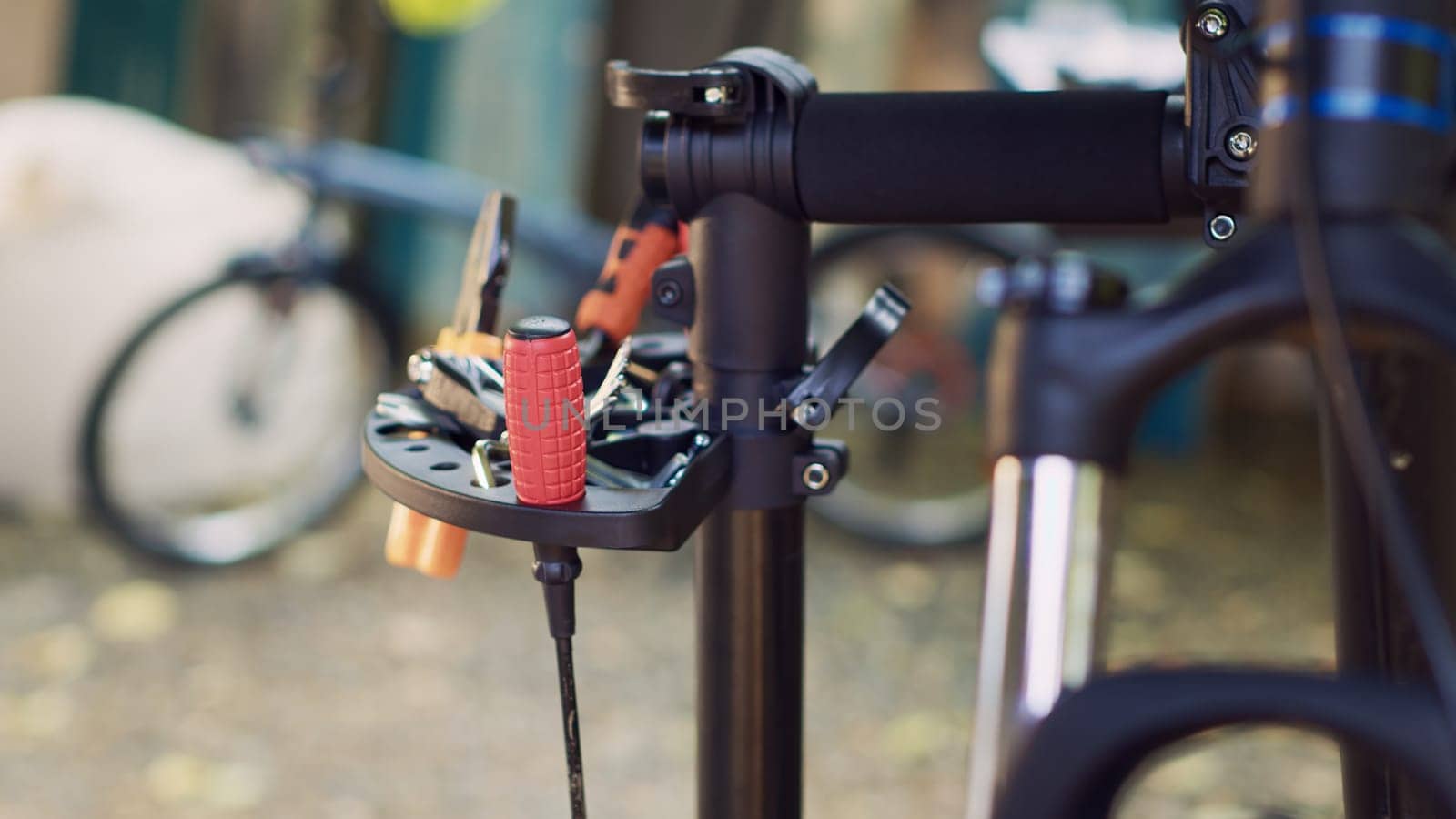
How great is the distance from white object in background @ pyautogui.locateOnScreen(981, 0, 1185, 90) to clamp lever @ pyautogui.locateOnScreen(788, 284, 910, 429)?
1.24m

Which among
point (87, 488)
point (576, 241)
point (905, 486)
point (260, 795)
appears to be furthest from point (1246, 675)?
point (905, 486)

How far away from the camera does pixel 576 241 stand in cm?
277

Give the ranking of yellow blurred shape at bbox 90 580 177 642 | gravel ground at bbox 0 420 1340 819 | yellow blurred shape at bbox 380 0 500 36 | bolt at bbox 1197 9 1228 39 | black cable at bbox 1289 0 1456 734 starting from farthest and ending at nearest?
yellow blurred shape at bbox 380 0 500 36 < yellow blurred shape at bbox 90 580 177 642 < gravel ground at bbox 0 420 1340 819 < bolt at bbox 1197 9 1228 39 < black cable at bbox 1289 0 1456 734

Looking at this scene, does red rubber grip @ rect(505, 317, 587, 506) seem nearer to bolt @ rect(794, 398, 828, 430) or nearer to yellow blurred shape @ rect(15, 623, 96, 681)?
bolt @ rect(794, 398, 828, 430)

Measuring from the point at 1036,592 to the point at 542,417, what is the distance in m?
0.33

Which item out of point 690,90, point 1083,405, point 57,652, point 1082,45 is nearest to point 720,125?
point 690,90

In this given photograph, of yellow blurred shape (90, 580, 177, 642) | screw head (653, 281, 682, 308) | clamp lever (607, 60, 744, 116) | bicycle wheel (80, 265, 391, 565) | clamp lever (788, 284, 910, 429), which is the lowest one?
yellow blurred shape (90, 580, 177, 642)

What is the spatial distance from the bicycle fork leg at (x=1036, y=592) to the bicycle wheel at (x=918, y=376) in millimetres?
1560

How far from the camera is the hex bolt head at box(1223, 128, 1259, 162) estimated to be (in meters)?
0.67

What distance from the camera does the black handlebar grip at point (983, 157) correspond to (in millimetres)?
703

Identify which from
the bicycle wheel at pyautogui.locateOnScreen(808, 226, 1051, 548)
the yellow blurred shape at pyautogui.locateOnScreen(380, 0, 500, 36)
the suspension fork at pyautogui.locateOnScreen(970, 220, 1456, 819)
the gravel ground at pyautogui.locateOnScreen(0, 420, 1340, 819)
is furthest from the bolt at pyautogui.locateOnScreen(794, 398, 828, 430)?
the yellow blurred shape at pyautogui.locateOnScreen(380, 0, 500, 36)

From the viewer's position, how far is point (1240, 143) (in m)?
0.67

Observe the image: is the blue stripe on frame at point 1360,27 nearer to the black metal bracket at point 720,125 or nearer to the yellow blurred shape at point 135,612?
the black metal bracket at point 720,125

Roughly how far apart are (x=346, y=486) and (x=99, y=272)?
670 millimetres
